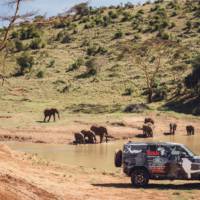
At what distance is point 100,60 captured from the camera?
70.2 meters

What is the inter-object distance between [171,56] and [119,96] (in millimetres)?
13669

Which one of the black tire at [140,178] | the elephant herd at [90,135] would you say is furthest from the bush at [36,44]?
the black tire at [140,178]

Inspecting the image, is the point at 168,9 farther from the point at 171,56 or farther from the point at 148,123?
the point at 148,123

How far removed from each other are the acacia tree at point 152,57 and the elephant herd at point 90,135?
66.0 ft

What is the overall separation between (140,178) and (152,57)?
50703mm

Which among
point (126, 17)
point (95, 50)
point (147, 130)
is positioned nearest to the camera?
point (147, 130)

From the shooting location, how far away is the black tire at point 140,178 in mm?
19484

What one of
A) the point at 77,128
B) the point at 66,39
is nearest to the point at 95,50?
the point at 66,39

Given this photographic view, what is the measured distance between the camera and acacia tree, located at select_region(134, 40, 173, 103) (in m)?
62.7

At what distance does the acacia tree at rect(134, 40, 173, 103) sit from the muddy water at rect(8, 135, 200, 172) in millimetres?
22229

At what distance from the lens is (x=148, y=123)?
4284 cm

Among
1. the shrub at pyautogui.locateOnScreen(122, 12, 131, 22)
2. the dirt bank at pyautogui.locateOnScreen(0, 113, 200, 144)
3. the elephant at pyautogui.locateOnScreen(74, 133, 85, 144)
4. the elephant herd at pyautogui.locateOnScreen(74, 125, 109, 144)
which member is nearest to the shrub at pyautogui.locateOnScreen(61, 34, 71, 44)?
the shrub at pyautogui.locateOnScreen(122, 12, 131, 22)

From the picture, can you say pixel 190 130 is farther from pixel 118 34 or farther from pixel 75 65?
pixel 118 34

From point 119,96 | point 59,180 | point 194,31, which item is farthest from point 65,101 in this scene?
point 59,180
